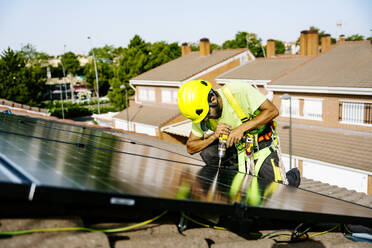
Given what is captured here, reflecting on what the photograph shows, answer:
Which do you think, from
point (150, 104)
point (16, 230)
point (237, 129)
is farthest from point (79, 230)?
point (150, 104)

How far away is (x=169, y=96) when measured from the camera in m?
36.9

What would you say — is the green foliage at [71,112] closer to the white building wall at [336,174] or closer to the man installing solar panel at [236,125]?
the white building wall at [336,174]

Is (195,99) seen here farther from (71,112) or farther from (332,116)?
(71,112)

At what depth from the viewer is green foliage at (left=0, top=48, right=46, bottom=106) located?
5666 cm

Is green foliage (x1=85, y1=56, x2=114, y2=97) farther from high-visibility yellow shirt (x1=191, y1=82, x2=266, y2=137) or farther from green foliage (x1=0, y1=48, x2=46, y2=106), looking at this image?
high-visibility yellow shirt (x1=191, y1=82, x2=266, y2=137)

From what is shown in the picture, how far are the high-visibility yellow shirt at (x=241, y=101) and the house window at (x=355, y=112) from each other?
60.9 feet

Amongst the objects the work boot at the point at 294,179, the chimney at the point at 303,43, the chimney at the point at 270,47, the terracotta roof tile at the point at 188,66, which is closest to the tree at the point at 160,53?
the terracotta roof tile at the point at 188,66

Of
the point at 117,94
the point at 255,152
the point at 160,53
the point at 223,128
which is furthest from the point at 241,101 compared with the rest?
the point at 160,53

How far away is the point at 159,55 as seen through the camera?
191 ft

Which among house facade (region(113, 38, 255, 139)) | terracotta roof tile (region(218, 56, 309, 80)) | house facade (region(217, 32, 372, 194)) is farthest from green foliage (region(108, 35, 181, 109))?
house facade (region(217, 32, 372, 194))

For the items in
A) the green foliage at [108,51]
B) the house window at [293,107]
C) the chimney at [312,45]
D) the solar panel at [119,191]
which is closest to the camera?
the solar panel at [119,191]

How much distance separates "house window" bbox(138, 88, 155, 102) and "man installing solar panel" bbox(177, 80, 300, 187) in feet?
113

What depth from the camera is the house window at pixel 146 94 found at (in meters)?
39.4

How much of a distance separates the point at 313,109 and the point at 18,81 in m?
51.3
